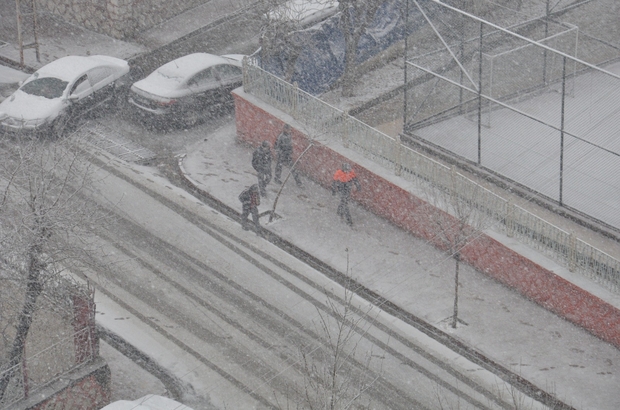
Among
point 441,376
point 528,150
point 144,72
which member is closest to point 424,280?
point 441,376

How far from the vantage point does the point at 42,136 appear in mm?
23281

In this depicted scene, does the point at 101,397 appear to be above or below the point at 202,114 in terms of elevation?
above

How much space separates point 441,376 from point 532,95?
8.16 meters

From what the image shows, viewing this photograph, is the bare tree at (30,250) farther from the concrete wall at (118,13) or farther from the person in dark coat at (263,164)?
the concrete wall at (118,13)

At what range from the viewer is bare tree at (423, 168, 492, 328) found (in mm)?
18641

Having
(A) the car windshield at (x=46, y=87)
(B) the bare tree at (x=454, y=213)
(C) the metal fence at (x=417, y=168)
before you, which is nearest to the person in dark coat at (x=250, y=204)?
(C) the metal fence at (x=417, y=168)

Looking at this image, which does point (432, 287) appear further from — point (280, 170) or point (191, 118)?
point (191, 118)

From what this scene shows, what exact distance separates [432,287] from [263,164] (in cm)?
441

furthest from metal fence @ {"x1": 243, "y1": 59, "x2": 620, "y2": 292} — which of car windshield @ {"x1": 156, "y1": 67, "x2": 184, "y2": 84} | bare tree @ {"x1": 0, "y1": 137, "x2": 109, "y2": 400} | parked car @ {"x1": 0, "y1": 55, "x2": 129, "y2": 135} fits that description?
bare tree @ {"x1": 0, "y1": 137, "x2": 109, "y2": 400}

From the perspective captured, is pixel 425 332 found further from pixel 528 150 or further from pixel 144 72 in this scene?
pixel 144 72

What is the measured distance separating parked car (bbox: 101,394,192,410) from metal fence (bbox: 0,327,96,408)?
45.9 inches

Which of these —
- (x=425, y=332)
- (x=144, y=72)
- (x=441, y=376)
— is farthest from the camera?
(x=144, y=72)

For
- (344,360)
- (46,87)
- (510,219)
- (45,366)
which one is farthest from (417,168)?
(46,87)

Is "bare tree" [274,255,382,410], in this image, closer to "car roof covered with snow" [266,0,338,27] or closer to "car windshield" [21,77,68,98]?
"car roof covered with snow" [266,0,338,27]
